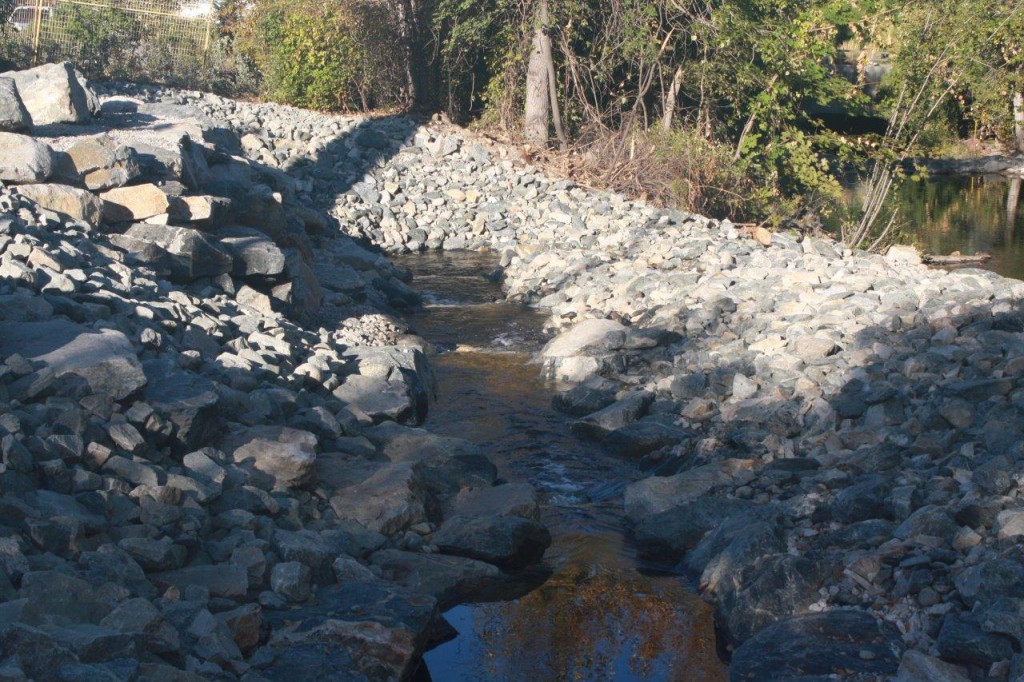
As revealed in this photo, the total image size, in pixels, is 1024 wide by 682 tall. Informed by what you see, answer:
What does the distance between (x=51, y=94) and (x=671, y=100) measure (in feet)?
27.9

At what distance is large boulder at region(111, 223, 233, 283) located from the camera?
768 cm

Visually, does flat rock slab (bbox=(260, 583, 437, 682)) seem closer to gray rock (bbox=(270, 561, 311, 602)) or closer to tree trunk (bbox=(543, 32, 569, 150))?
gray rock (bbox=(270, 561, 311, 602))

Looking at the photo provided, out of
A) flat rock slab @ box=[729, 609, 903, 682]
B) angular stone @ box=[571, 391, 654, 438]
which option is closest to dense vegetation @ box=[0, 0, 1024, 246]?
angular stone @ box=[571, 391, 654, 438]

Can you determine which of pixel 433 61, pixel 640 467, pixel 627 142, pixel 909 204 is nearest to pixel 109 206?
pixel 640 467

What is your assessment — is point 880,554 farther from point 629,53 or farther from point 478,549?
point 629,53

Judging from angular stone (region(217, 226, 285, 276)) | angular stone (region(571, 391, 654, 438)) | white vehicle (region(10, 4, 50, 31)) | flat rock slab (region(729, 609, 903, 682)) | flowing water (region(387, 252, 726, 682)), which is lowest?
flowing water (region(387, 252, 726, 682))

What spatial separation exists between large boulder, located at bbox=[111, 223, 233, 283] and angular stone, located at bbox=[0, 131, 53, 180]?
710mm

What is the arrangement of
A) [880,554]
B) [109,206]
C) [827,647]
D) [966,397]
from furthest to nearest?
[109,206] < [966,397] < [880,554] < [827,647]

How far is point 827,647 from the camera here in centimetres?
417

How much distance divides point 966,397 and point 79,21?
17.0 m

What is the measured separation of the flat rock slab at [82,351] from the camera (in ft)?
17.1

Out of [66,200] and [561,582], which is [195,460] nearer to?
[561,582]

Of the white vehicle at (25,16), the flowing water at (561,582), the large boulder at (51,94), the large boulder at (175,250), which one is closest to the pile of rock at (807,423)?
the flowing water at (561,582)

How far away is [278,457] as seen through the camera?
548 centimetres
